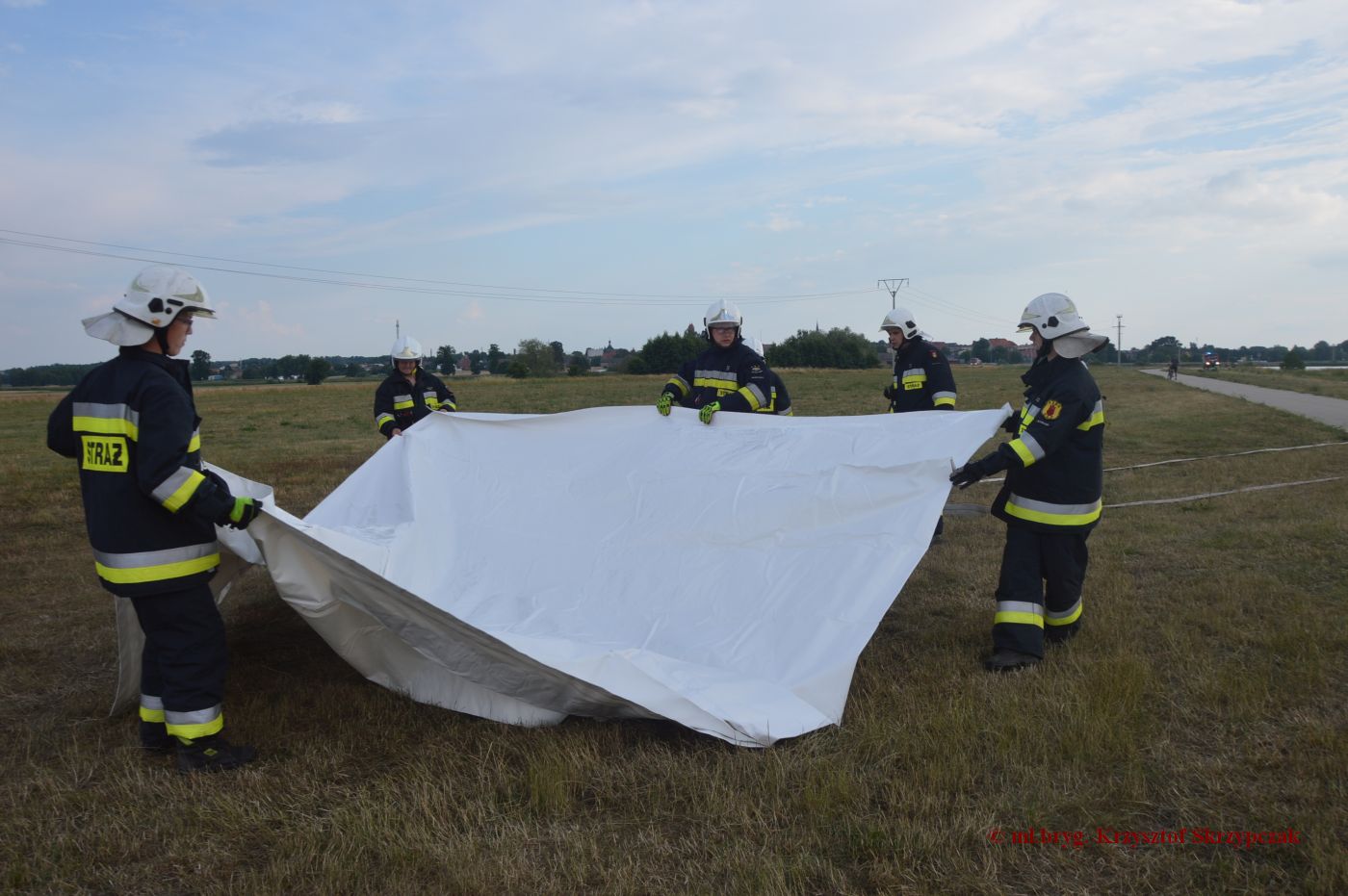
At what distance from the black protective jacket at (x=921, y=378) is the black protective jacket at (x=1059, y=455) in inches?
105

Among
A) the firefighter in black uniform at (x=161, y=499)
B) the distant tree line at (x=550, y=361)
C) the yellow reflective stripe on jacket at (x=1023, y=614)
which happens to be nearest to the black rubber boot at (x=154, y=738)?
the firefighter in black uniform at (x=161, y=499)

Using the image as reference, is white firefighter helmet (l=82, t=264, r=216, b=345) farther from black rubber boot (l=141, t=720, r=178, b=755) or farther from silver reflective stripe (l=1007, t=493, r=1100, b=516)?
silver reflective stripe (l=1007, t=493, r=1100, b=516)

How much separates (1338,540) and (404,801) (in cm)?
790

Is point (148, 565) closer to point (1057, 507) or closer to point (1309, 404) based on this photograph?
point (1057, 507)

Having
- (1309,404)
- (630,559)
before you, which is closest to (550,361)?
(1309,404)

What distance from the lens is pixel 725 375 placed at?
7586mm

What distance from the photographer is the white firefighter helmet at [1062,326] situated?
5.04m

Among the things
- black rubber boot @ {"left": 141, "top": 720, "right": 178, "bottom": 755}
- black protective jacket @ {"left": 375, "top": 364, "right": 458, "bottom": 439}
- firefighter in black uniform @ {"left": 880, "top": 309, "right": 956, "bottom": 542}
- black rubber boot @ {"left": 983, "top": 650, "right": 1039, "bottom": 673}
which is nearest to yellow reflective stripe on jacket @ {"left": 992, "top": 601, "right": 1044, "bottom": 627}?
black rubber boot @ {"left": 983, "top": 650, "right": 1039, "bottom": 673}

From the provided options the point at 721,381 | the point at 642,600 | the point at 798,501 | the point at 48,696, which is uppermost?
the point at 721,381

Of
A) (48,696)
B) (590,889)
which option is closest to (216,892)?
(590,889)

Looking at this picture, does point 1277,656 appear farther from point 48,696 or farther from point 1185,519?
point 48,696

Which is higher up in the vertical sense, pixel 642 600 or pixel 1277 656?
pixel 642 600

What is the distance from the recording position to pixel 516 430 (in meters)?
6.49

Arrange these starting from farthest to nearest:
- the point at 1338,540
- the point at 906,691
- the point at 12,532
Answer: the point at 12,532 < the point at 1338,540 < the point at 906,691
